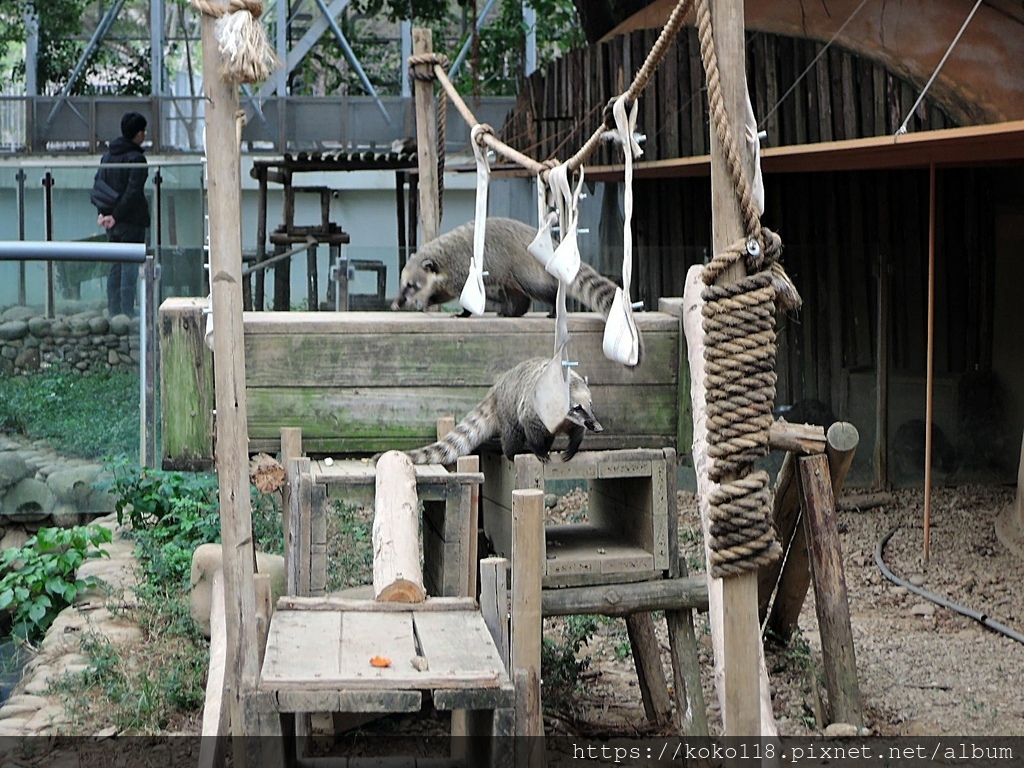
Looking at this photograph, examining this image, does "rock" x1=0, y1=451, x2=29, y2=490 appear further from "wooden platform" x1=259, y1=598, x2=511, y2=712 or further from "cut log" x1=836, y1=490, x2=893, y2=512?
"cut log" x1=836, y1=490, x2=893, y2=512

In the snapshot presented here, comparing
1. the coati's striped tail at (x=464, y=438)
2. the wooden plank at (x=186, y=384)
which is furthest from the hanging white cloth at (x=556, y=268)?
the wooden plank at (x=186, y=384)

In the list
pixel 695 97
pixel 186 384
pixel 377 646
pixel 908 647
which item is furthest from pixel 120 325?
pixel 377 646

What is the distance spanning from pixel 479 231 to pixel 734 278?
7.92 ft

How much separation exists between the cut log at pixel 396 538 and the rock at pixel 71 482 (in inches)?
196

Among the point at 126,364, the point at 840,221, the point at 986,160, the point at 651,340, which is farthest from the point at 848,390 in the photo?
the point at 126,364

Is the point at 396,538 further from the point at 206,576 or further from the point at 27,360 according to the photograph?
the point at 27,360

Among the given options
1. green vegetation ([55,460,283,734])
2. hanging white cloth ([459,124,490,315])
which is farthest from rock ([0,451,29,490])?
hanging white cloth ([459,124,490,315])

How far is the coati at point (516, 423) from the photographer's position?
15.6 feet

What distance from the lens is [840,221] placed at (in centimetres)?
958

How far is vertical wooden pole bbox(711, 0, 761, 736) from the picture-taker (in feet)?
8.58

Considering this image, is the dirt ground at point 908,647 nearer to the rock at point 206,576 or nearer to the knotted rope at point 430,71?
the rock at point 206,576

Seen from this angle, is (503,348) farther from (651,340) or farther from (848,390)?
(848,390)

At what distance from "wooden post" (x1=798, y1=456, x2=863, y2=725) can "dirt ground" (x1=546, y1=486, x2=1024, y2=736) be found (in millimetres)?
177

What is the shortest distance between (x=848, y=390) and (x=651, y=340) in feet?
15.5
